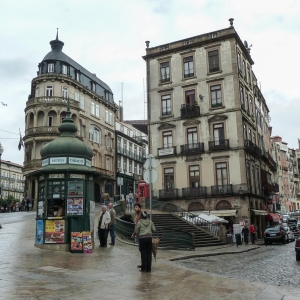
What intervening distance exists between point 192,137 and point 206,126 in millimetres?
1722

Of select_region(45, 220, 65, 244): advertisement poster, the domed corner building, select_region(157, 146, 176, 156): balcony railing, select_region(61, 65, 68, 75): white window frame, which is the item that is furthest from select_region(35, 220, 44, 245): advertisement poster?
select_region(61, 65, 68, 75): white window frame

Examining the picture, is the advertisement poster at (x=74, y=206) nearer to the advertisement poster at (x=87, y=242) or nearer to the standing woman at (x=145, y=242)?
the advertisement poster at (x=87, y=242)

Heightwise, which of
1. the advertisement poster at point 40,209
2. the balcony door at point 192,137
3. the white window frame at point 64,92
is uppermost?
the white window frame at point 64,92

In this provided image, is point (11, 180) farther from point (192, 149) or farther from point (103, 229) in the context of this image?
point (103, 229)

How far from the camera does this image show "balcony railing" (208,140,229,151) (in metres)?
34.6

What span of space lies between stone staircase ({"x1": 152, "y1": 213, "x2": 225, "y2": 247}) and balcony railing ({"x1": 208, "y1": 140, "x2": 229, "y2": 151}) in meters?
9.45

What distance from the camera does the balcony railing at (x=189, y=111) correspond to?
3644 centimetres

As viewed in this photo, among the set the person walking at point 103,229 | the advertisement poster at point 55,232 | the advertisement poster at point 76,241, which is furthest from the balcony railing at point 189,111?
the advertisement poster at point 76,241

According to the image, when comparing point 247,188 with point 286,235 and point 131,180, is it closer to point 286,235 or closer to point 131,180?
point 286,235

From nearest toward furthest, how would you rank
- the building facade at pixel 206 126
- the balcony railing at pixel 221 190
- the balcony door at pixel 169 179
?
the balcony railing at pixel 221 190, the building facade at pixel 206 126, the balcony door at pixel 169 179

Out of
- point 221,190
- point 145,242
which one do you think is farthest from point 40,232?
point 221,190

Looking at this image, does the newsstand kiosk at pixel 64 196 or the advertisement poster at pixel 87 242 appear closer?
the advertisement poster at pixel 87 242

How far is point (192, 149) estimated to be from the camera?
35.8 metres

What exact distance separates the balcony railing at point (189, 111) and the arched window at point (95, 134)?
1931cm
